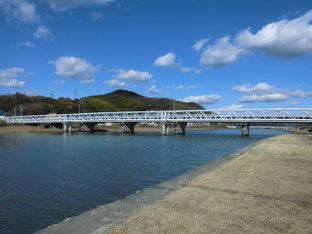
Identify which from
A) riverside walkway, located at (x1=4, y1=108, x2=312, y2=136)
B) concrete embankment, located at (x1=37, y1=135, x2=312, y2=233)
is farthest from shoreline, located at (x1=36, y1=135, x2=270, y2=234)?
riverside walkway, located at (x1=4, y1=108, x2=312, y2=136)

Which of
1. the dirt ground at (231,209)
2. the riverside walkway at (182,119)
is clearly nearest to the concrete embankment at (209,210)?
the dirt ground at (231,209)

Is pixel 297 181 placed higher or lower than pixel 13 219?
higher

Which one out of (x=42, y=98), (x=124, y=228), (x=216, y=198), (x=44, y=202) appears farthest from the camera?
(x=42, y=98)

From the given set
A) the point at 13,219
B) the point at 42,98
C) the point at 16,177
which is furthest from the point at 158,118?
the point at 42,98

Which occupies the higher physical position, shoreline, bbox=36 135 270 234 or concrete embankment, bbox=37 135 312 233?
concrete embankment, bbox=37 135 312 233

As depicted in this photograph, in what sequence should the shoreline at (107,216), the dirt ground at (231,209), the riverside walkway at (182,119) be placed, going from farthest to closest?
the riverside walkway at (182,119) < the shoreline at (107,216) < the dirt ground at (231,209)

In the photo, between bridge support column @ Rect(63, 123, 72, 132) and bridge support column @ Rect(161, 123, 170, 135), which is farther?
bridge support column @ Rect(63, 123, 72, 132)

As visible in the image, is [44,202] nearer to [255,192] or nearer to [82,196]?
[82,196]

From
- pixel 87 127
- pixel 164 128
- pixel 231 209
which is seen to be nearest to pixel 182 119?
pixel 164 128

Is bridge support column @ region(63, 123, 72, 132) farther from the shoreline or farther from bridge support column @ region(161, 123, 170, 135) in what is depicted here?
the shoreline

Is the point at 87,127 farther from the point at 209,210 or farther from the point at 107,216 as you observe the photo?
the point at 209,210

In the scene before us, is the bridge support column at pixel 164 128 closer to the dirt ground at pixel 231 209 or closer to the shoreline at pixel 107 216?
the dirt ground at pixel 231 209

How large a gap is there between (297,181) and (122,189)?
9505mm

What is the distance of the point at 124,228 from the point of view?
714 cm
